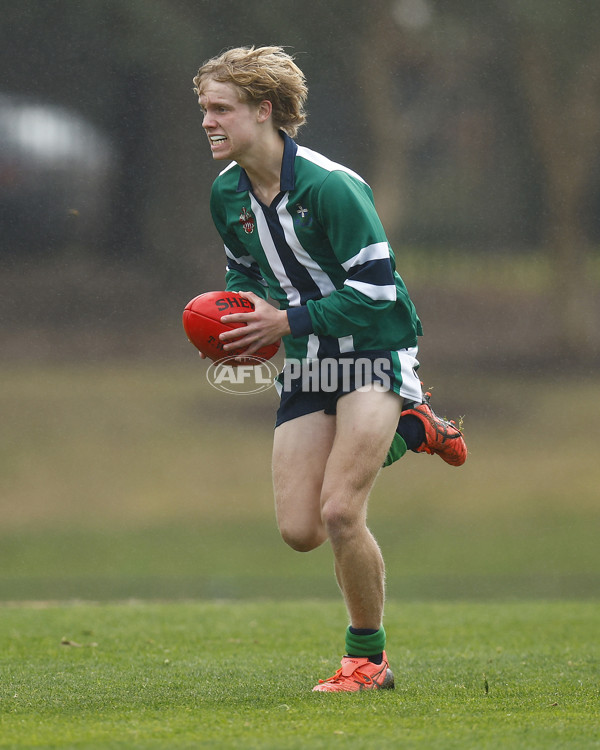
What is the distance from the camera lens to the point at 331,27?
17.3 ft

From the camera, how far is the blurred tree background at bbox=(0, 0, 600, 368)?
5191 mm

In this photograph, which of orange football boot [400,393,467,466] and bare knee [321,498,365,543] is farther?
orange football boot [400,393,467,466]

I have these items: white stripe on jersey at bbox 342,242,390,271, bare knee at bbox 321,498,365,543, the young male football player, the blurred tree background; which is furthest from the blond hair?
the blurred tree background

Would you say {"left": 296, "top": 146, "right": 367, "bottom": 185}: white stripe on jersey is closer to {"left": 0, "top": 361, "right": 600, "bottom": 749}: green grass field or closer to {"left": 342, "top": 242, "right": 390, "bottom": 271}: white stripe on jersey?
{"left": 342, "top": 242, "right": 390, "bottom": 271}: white stripe on jersey

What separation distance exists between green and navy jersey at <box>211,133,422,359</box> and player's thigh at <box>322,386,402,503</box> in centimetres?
16

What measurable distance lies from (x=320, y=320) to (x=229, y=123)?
24.4 inches

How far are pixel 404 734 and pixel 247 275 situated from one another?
1551 mm

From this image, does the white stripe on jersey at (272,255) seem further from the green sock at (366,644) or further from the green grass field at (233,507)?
the green grass field at (233,507)

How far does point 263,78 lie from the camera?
10.1ft

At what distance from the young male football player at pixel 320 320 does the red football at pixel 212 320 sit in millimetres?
40

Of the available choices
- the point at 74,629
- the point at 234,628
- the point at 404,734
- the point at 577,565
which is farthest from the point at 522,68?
the point at 404,734

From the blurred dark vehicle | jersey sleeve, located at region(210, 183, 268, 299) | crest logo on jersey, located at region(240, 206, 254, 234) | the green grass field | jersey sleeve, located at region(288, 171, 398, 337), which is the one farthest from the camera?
the green grass field

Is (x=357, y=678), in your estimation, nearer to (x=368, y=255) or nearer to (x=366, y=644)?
(x=366, y=644)

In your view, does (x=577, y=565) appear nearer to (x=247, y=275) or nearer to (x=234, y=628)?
(x=234, y=628)
